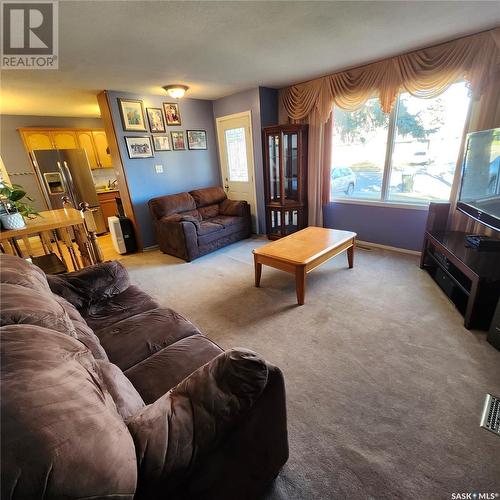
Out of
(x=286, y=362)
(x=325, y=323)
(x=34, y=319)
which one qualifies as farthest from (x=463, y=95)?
(x=34, y=319)

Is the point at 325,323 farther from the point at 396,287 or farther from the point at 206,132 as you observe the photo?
the point at 206,132

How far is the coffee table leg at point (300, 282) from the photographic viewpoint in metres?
2.35

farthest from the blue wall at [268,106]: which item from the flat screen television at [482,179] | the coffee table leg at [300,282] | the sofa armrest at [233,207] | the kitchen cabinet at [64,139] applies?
the kitchen cabinet at [64,139]

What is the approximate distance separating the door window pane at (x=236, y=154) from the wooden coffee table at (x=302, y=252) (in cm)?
211

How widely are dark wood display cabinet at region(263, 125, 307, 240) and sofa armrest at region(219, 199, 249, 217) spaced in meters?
0.43

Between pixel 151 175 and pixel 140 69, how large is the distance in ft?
5.39

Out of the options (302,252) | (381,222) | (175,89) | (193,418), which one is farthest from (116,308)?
(381,222)

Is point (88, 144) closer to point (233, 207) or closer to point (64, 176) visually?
point (64, 176)

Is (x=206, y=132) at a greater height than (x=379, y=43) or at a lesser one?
lesser

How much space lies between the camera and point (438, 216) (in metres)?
2.84

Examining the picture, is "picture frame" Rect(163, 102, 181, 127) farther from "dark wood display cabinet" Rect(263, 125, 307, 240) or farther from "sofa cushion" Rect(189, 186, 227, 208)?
"dark wood display cabinet" Rect(263, 125, 307, 240)

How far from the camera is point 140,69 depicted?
2754mm

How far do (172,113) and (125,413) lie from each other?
4.44 m

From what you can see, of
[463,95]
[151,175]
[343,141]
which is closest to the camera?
[463,95]
